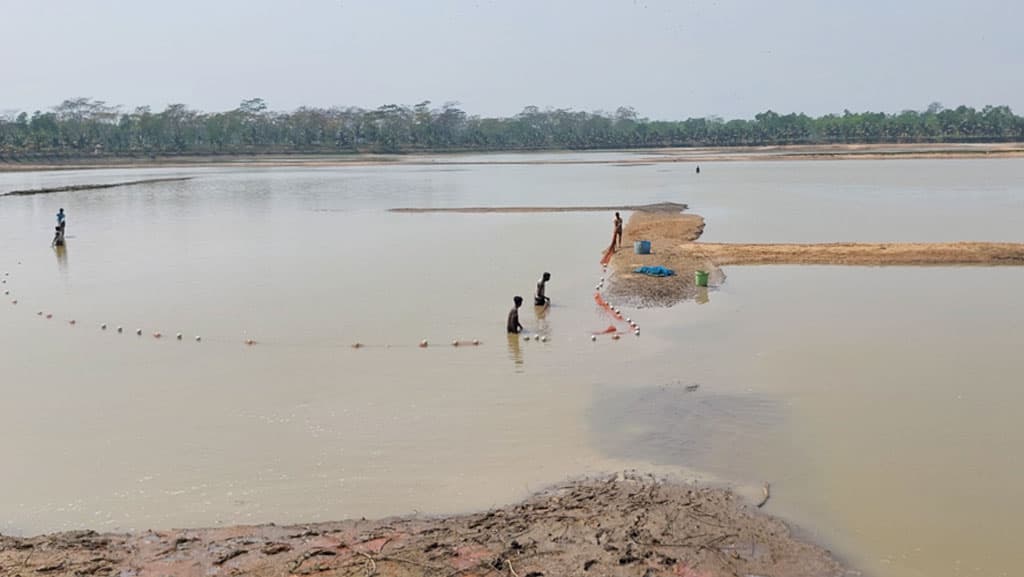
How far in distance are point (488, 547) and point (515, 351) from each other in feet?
24.1

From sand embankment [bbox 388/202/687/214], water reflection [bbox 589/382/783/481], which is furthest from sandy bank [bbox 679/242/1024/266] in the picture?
sand embankment [bbox 388/202/687/214]

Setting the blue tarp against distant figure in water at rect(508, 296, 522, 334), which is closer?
distant figure in water at rect(508, 296, 522, 334)

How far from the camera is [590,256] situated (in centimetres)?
2498

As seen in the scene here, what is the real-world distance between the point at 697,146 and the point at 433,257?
12344cm

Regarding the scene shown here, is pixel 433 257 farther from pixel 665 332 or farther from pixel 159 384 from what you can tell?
pixel 159 384

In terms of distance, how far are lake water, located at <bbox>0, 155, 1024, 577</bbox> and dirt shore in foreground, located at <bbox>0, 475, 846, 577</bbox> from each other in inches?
21.9

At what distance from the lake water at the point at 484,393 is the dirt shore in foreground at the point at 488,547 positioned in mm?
556

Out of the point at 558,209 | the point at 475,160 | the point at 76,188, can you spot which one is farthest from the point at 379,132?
the point at 558,209

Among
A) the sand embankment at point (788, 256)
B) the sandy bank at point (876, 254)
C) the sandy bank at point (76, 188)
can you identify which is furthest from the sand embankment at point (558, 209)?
the sandy bank at point (76, 188)

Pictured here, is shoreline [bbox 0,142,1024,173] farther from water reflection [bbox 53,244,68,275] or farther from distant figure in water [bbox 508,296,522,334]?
distant figure in water [bbox 508,296,522,334]

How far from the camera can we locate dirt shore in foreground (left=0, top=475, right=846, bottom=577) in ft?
22.8

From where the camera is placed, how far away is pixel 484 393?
12.3 m

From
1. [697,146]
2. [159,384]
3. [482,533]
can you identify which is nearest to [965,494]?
[482,533]

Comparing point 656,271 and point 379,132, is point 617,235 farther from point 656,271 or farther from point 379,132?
point 379,132
